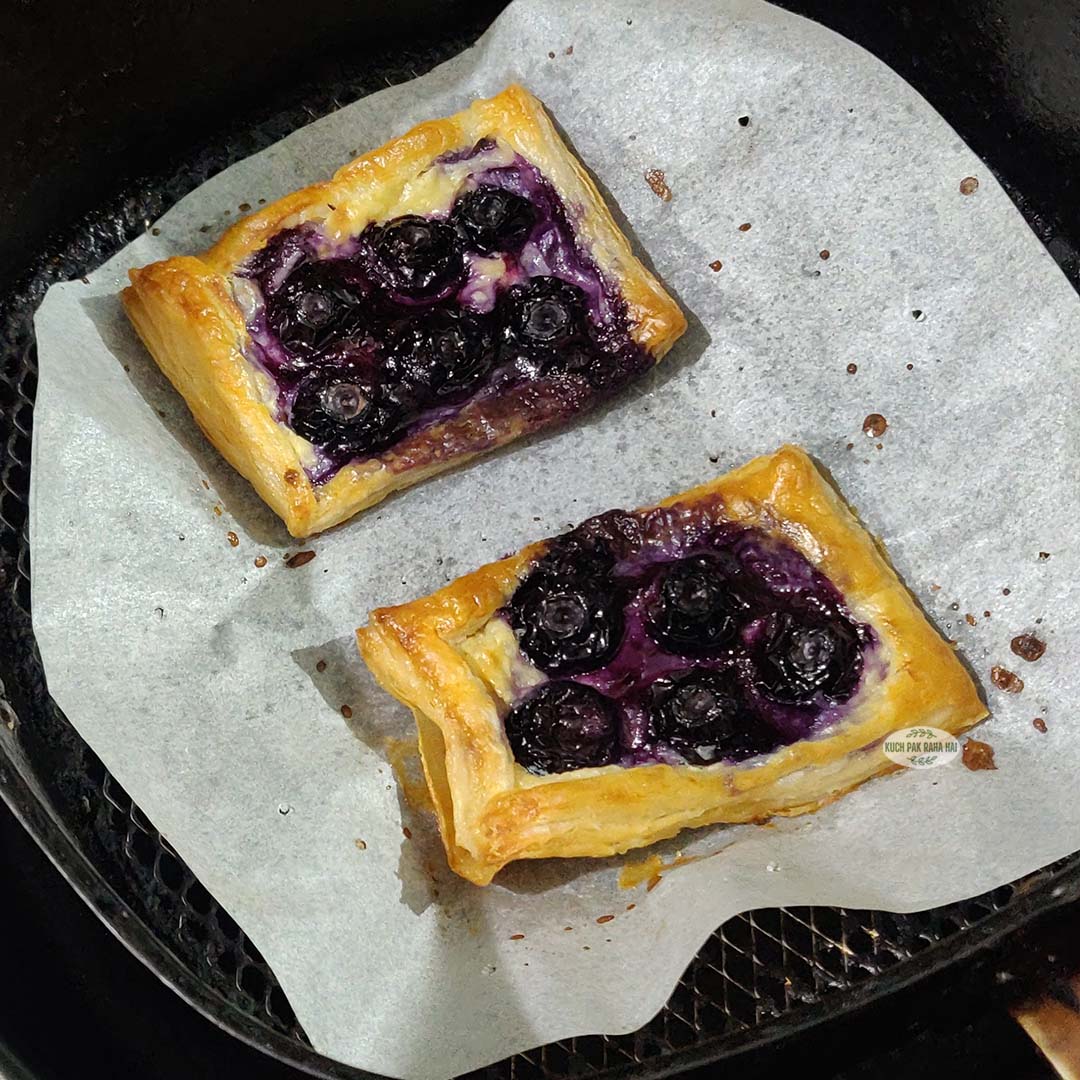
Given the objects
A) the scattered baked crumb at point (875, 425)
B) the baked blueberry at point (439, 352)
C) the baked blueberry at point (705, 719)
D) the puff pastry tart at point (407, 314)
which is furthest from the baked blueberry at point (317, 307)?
the scattered baked crumb at point (875, 425)

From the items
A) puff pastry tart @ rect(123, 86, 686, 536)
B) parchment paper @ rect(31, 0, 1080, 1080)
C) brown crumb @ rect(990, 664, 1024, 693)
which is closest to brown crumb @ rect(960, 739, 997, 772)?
parchment paper @ rect(31, 0, 1080, 1080)

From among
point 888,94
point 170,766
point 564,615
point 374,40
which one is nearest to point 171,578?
point 170,766

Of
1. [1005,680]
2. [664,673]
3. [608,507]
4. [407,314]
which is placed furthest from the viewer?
[608,507]

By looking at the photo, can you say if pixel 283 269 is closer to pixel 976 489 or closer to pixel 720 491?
pixel 720 491

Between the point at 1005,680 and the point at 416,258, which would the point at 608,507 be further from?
the point at 1005,680

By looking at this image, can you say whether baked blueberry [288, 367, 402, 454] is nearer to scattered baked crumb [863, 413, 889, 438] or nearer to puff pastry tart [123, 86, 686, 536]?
puff pastry tart [123, 86, 686, 536]

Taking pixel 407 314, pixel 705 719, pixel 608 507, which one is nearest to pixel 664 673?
pixel 705 719

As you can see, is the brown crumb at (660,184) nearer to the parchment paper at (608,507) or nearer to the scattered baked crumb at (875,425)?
the parchment paper at (608,507)
